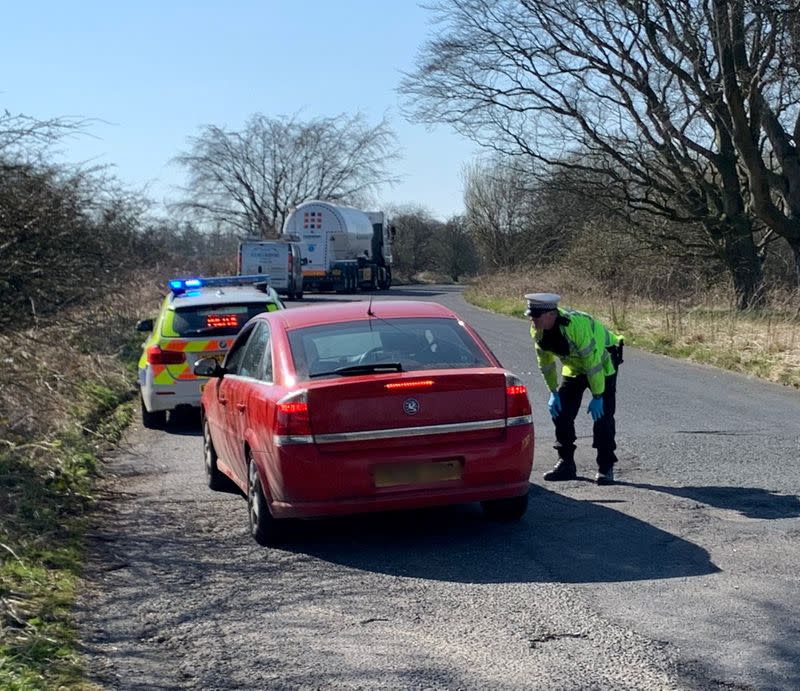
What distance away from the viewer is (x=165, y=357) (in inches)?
519

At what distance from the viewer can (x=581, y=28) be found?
27.3m

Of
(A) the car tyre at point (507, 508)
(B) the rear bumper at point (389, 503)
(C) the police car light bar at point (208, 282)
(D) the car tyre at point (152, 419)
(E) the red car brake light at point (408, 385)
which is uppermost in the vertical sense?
(C) the police car light bar at point (208, 282)

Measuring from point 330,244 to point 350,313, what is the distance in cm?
4285

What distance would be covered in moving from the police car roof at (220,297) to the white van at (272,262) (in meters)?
30.4

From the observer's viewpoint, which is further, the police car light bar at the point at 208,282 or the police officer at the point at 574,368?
the police car light bar at the point at 208,282

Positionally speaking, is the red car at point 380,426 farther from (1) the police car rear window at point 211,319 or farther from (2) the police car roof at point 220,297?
(2) the police car roof at point 220,297

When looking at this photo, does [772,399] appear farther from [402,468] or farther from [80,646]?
[80,646]

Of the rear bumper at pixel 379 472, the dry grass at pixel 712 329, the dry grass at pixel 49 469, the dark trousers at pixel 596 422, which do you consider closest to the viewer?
the dry grass at pixel 49 469

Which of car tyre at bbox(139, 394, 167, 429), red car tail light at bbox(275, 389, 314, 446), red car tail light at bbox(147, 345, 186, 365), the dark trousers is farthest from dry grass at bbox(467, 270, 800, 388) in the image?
red car tail light at bbox(275, 389, 314, 446)

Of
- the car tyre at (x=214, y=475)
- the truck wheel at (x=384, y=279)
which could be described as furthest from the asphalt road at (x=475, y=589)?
the truck wheel at (x=384, y=279)

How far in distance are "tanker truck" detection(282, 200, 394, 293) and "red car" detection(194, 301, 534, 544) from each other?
41.3 meters

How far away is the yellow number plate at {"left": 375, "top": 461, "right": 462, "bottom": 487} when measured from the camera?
7215 millimetres

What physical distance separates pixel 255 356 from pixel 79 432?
4.25 m

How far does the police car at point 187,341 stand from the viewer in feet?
43.2
